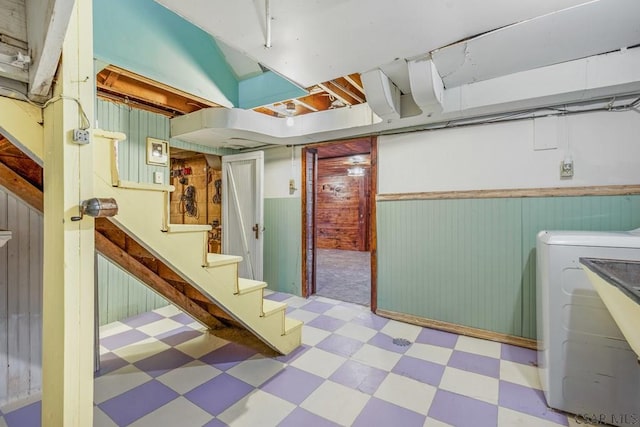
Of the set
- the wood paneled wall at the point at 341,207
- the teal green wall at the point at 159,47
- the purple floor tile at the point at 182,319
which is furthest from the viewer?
the wood paneled wall at the point at 341,207

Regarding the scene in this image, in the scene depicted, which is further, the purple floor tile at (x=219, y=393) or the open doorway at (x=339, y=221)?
the open doorway at (x=339, y=221)

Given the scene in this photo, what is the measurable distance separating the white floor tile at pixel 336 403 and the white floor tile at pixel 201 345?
1106mm

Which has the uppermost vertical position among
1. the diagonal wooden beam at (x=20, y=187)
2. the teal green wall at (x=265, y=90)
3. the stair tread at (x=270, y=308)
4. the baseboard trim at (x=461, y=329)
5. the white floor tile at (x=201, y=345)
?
the teal green wall at (x=265, y=90)

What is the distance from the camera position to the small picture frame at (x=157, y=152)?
3372mm

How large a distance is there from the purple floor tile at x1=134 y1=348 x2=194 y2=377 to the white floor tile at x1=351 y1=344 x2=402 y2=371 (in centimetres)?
142

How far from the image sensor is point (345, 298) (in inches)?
157

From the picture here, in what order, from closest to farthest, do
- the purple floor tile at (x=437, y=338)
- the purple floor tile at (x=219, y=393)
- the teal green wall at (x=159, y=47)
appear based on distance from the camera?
the purple floor tile at (x=219, y=393), the teal green wall at (x=159, y=47), the purple floor tile at (x=437, y=338)

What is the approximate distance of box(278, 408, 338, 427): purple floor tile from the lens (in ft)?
5.45

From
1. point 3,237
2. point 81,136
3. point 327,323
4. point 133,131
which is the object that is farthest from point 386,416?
point 133,131

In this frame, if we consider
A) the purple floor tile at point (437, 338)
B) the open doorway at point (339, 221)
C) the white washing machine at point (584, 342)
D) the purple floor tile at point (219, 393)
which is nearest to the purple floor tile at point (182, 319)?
the purple floor tile at point (219, 393)

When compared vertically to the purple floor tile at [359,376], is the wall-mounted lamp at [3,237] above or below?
above

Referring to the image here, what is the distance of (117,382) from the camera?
2049mm

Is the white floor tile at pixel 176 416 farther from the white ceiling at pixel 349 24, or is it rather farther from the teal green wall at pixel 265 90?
the teal green wall at pixel 265 90

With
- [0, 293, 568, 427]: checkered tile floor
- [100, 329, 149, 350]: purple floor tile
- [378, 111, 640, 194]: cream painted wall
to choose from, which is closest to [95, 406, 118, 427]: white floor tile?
[0, 293, 568, 427]: checkered tile floor
